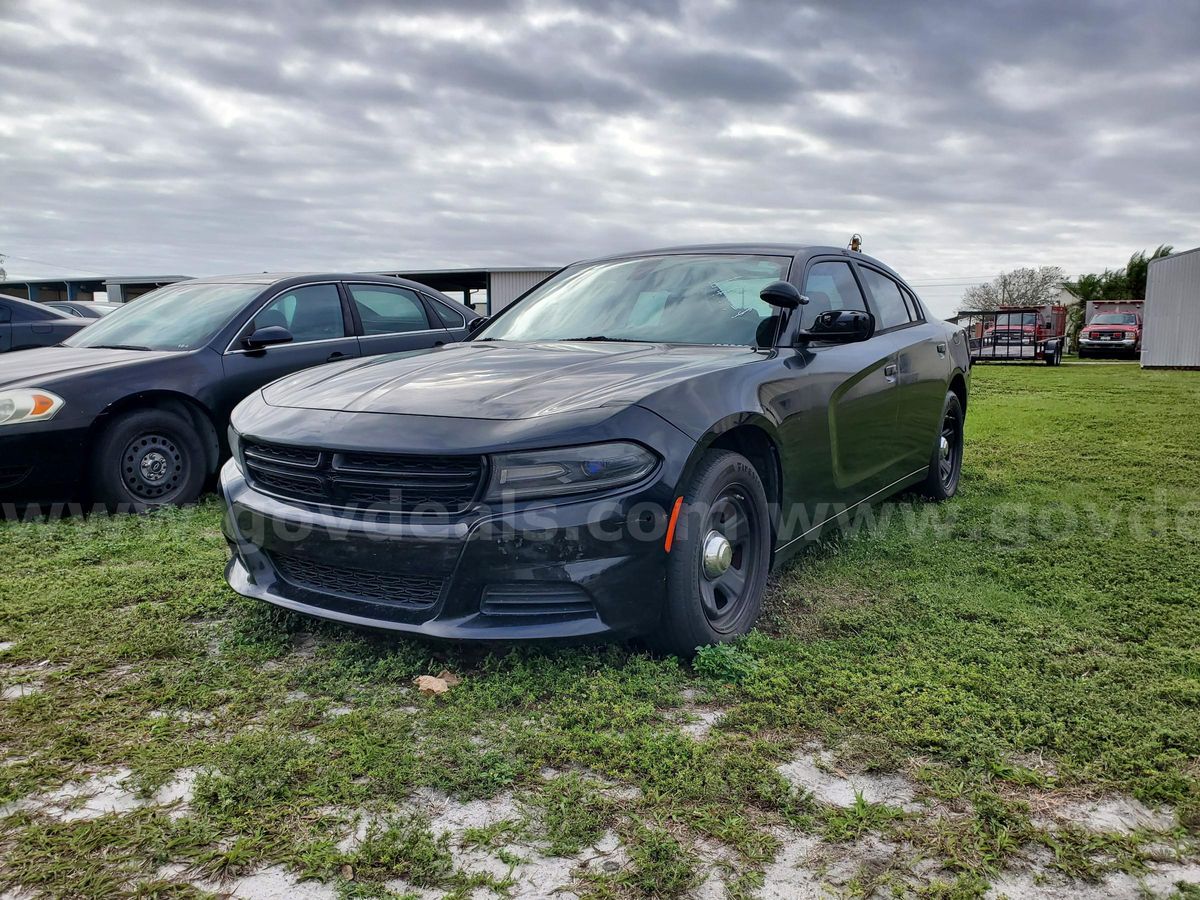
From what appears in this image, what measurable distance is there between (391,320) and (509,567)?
443 centimetres

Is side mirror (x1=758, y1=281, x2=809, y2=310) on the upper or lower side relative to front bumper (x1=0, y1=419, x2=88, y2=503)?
upper

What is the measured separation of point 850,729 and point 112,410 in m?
4.27

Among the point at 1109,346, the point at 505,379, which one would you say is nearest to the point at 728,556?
the point at 505,379

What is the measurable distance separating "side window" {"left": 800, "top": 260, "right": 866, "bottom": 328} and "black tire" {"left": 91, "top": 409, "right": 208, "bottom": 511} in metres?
3.61

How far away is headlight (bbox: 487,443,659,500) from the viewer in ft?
8.50

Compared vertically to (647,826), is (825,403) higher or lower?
higher

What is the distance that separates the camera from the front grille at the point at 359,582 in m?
2.68

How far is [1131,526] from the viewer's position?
4.80 m

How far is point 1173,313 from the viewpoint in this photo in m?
23.5

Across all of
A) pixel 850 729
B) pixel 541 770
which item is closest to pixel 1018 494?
pixel 850 729

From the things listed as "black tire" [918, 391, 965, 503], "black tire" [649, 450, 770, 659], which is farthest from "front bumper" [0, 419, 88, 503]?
"black tire" [918, 391, 965, 503]

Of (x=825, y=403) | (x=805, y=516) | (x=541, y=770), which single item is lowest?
(x=541, y=770)

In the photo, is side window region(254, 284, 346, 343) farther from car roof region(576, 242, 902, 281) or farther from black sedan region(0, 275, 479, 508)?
car roof region(576, 242, 902, 281)

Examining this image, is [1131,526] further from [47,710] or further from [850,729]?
[47,710]
